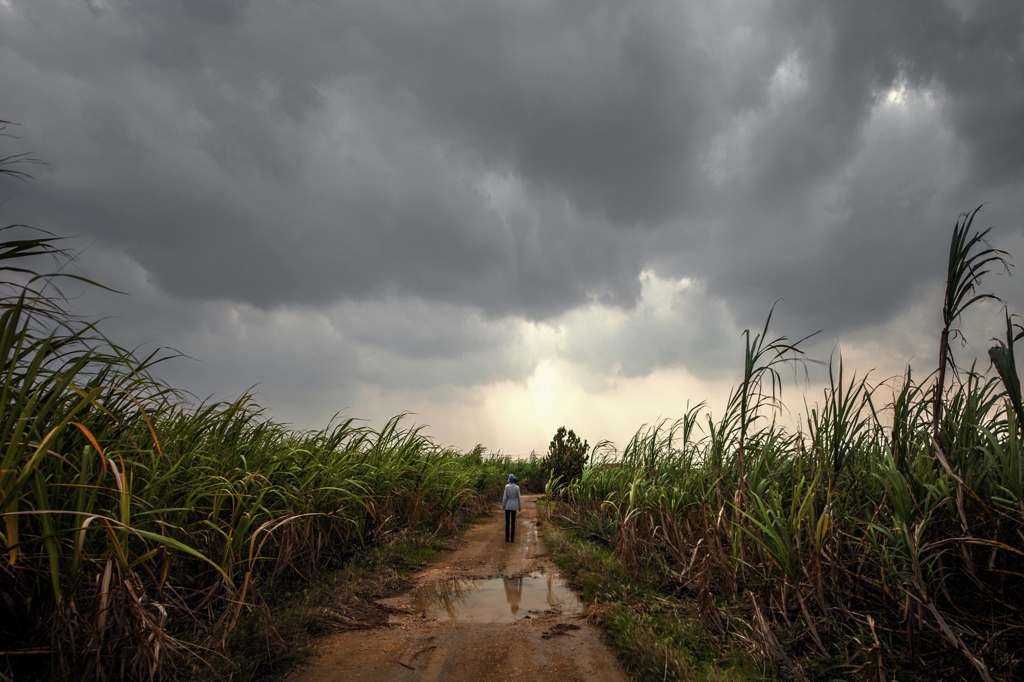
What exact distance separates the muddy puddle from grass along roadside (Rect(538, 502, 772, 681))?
0.32 metres

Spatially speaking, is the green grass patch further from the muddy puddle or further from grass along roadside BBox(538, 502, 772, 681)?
the muddy puddle

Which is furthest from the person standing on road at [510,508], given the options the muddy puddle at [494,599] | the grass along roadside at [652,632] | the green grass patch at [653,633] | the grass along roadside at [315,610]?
the green grass patch at [653,633]

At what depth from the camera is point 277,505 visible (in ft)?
20.7

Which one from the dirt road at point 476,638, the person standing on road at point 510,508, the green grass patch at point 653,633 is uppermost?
the person standing on road at point 510,508

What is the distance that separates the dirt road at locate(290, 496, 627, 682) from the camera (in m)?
4.17

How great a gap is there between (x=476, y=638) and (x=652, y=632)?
1.61 meters

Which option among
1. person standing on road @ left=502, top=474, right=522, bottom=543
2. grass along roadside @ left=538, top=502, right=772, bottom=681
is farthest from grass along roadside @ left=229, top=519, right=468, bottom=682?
person standing on road @ left=502, top=474, right=522, bottom=543


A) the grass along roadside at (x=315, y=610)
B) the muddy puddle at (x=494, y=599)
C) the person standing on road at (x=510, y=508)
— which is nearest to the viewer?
the grass along roadside at (x=315, y=610)

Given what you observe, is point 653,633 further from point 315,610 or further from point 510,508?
point 510,508

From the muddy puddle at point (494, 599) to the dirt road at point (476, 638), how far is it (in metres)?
0.01

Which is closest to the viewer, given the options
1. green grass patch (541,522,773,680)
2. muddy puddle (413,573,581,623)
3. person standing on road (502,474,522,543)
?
green grass patch (541,522,773,680)

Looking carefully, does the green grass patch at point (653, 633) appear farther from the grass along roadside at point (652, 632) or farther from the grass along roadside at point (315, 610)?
the grass along roadside at point (315, 610)

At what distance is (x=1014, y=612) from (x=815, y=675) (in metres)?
1.30

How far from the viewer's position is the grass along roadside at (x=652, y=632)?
3918mm
